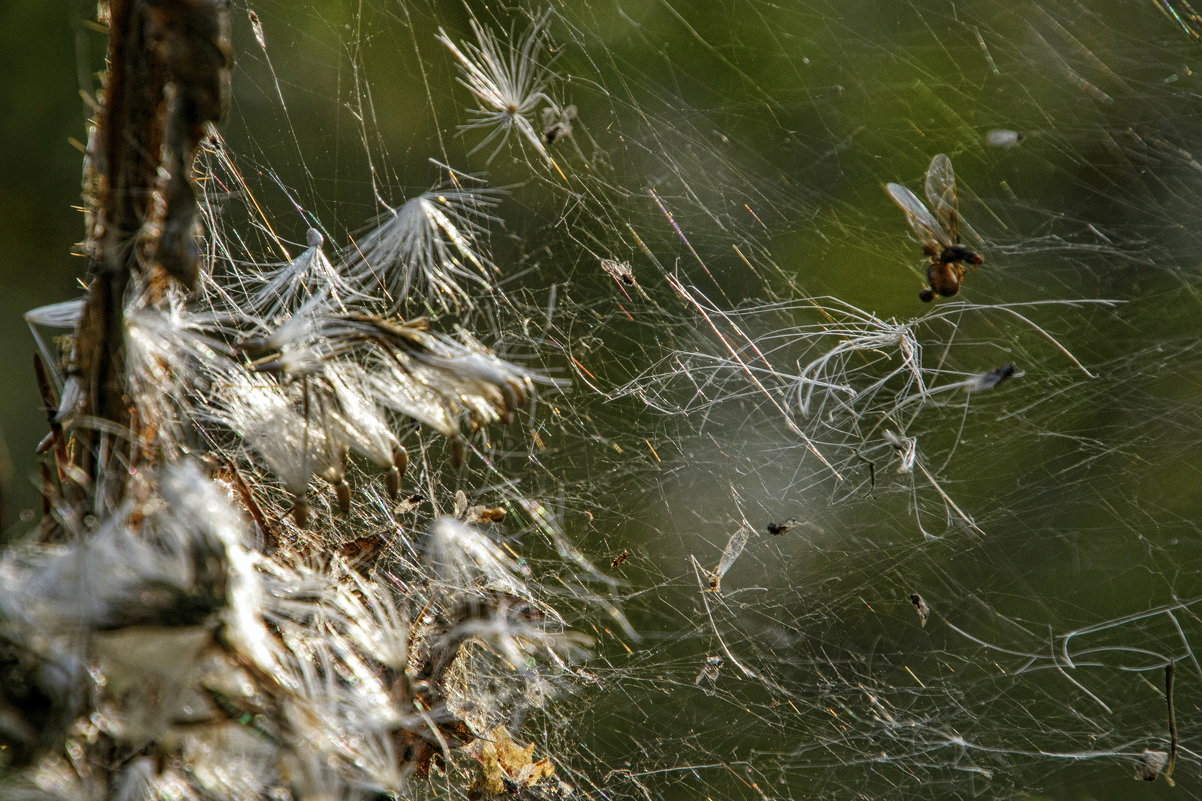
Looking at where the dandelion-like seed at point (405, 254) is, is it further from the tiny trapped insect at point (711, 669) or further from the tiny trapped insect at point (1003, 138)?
the tiny trapped insect at point (1003, 138)

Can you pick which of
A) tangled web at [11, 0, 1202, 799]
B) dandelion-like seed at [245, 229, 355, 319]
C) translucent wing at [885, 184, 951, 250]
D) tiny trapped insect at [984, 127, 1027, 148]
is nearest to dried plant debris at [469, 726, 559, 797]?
tangled web at [11, 0, 1202, 799]

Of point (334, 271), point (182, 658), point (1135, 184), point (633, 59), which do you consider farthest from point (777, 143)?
point (182, 658)

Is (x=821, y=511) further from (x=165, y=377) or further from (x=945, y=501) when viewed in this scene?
(x=165, y=377)

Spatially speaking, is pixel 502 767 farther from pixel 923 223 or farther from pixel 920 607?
pixel 923 223

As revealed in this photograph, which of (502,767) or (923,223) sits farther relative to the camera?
(923,223)

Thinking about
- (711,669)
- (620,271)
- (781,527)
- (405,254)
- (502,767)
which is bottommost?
(711,669)

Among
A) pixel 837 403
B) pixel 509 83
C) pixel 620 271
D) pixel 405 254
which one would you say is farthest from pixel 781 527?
pixel 509 83

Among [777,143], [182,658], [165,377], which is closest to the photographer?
[182,658]

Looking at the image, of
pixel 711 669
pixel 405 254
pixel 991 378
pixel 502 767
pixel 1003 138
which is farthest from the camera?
pixel 1003 138

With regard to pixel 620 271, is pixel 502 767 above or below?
below
